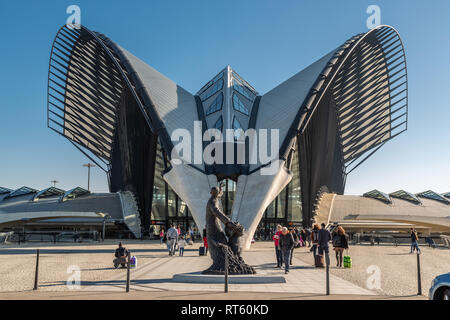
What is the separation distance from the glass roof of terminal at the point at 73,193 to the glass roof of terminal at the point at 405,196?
41468mm

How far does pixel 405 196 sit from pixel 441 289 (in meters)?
50.6

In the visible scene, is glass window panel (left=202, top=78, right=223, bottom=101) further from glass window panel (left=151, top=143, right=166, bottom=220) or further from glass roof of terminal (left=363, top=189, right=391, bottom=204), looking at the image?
glass roof of terminal (left=363, top=189, right=391, bottom=204)

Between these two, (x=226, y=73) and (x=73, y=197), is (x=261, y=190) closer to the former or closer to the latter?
(x=226, y=73)

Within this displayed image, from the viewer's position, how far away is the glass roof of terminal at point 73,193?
48075 millimetres

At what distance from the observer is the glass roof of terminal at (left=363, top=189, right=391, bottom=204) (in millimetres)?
51156

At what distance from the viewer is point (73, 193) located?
4912 centimetres

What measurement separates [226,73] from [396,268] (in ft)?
124

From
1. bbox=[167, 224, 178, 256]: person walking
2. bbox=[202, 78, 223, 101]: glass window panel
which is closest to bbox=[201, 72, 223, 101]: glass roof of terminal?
bbox=[202, 78, 223, 101]: glass window panel

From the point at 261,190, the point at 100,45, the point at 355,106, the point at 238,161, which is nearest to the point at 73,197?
the point at 100,45

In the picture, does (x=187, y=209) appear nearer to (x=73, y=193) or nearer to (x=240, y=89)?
(x=73, y=193)

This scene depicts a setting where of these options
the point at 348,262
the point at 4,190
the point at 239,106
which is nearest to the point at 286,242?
the point at 348,262

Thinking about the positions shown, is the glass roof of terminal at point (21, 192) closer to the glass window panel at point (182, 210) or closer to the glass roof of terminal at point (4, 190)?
the glass roof of terminal at point (4, 190)

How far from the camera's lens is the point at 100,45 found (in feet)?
125

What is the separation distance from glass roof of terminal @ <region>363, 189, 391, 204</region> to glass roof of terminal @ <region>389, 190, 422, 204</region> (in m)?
2.62
